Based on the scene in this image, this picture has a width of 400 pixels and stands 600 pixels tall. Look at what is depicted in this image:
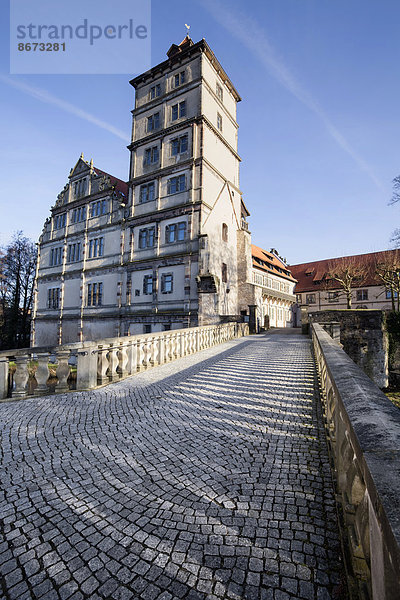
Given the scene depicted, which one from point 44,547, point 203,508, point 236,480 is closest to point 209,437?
point 236,480

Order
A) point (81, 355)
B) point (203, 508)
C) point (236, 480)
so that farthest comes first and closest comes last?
point (81, 355)
point (236, 480)
point (203, 508)

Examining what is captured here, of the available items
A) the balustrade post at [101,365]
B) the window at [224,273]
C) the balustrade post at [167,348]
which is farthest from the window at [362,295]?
the balustrade post at [101,365]

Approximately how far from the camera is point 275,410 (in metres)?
4.67

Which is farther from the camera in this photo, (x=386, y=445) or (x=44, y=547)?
(x=44, y=547)

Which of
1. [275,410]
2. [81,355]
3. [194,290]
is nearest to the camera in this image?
[275,410]

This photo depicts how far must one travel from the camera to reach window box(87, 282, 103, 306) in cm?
2808

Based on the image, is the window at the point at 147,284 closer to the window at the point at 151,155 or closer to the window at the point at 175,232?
the window at the point at 175,232

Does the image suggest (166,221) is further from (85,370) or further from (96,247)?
(85,370)

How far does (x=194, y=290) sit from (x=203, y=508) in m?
19.5

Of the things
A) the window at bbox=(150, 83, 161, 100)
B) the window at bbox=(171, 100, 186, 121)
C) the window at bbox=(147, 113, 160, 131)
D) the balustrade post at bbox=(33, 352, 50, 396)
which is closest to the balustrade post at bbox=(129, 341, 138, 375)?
the balustrade post at bbox=(33, 352, 50, 396)

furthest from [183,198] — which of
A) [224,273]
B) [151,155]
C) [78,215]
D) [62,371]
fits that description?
[62,371]

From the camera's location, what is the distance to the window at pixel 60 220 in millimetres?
33094

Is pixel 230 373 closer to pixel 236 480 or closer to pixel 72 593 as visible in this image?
pixel 236 480

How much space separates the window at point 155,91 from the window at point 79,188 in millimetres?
11510
